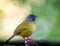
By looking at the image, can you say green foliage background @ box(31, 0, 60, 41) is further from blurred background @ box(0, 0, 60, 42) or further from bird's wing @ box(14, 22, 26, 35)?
bird's wing @ box(14, 22, 26, 35)

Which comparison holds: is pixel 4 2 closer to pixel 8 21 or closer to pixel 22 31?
pixel 8 21

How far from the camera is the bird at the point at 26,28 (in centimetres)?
169

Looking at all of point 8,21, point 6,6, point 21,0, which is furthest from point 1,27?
point 21,0

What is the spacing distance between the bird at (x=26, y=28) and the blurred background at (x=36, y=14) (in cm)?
3

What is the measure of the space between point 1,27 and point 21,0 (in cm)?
30

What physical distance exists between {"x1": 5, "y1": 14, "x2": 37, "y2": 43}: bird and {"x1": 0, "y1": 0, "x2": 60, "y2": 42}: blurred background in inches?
1.0

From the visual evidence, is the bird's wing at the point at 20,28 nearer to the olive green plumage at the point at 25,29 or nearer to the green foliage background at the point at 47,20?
the olive green plumage at the point at 25,29

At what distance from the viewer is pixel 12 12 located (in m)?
1.74

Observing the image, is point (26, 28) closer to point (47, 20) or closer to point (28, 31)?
point (28, 31)

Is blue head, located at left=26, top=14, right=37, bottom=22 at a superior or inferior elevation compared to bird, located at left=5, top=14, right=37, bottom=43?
superior

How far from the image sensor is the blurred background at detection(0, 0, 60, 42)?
5.58 ft

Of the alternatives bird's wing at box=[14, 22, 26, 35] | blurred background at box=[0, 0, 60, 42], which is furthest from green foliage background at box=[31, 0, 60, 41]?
bird's wing at box=[14, 22, 26, 35]

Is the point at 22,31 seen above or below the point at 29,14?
below

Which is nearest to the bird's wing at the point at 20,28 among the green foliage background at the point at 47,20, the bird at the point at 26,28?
the bird at the point at 26,28
